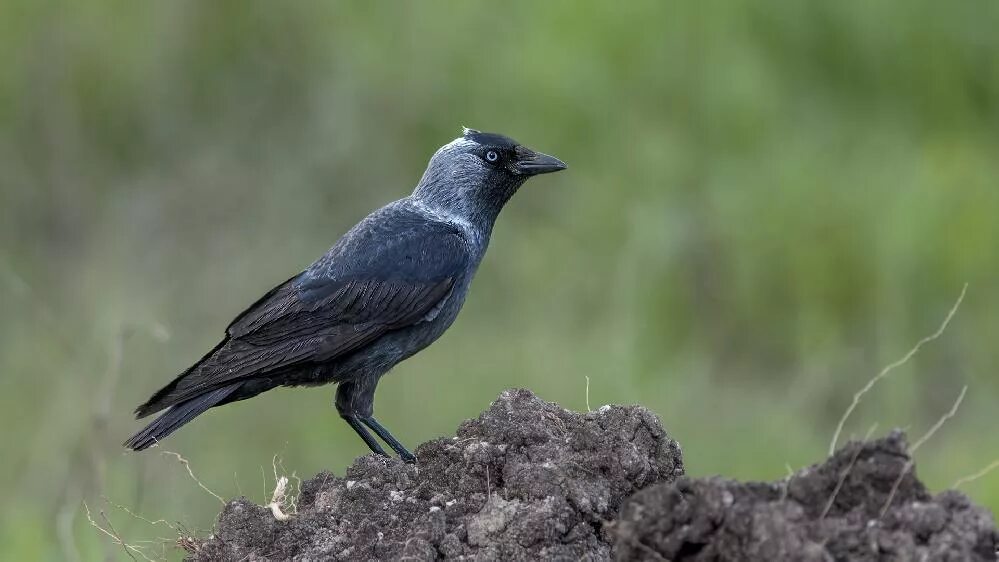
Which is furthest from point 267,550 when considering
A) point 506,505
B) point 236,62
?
point 236,62

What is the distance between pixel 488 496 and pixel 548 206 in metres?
4.69

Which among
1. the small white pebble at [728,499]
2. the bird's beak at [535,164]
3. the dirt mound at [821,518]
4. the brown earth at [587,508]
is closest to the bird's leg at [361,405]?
the brown earth at [587,508]

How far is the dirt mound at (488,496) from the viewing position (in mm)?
3986

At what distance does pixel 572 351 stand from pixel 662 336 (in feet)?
1.59

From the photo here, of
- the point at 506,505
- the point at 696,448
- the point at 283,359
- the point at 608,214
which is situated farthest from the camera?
the point at 608,214

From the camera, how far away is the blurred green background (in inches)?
295

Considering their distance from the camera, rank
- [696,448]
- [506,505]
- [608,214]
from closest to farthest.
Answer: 1. [506,505]
2. [696,448]
3. [608,214]

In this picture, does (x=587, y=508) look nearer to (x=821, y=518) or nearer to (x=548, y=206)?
(x=821, y=518)

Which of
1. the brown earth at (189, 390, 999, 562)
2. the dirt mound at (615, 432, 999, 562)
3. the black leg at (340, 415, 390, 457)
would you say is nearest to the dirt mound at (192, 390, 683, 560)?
the brown earth at (189, 390, 999, 562)

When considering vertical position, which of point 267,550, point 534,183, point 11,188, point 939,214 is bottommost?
point 267,550

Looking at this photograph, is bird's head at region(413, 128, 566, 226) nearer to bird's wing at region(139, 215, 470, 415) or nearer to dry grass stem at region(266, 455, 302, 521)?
bird's wing at region(139, 215, 470, 415)

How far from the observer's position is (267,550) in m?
4.22

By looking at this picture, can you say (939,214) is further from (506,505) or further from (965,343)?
(506,505)

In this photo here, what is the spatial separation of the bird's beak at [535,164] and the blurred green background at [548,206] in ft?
5.68
